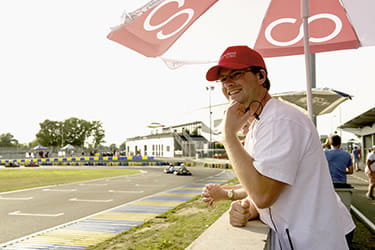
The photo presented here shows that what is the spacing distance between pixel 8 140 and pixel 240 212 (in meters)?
175

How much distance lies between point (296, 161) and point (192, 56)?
9.88 feet

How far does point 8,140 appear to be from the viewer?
15450 centimetres

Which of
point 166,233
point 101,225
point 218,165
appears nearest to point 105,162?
point 218,165

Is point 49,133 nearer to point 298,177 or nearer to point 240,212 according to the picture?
point 240,212

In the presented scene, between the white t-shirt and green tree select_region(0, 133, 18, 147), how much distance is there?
170844 mm

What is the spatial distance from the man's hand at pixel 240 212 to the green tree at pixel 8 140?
17008 cm

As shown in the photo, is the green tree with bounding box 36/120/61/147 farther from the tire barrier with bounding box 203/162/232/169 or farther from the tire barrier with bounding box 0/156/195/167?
the tire barrier with bounding box 203/162/232/169

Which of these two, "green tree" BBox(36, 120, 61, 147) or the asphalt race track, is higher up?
"green tree" BBox(36, 120, 61, 147)

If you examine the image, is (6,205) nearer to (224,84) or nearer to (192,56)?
(192,56)

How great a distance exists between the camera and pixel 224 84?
1.94 m

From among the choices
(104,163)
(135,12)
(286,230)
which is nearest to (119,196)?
(135,12)

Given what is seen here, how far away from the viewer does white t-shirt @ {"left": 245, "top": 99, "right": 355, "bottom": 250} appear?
149 cm

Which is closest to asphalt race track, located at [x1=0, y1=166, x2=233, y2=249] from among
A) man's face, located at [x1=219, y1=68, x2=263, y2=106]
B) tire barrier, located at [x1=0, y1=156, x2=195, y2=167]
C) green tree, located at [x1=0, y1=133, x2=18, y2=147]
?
man's face, located at [x1=219, y1=68, x2=263, y2=106]

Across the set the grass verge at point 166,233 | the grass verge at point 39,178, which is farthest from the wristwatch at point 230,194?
the grass verge at point 39,178
